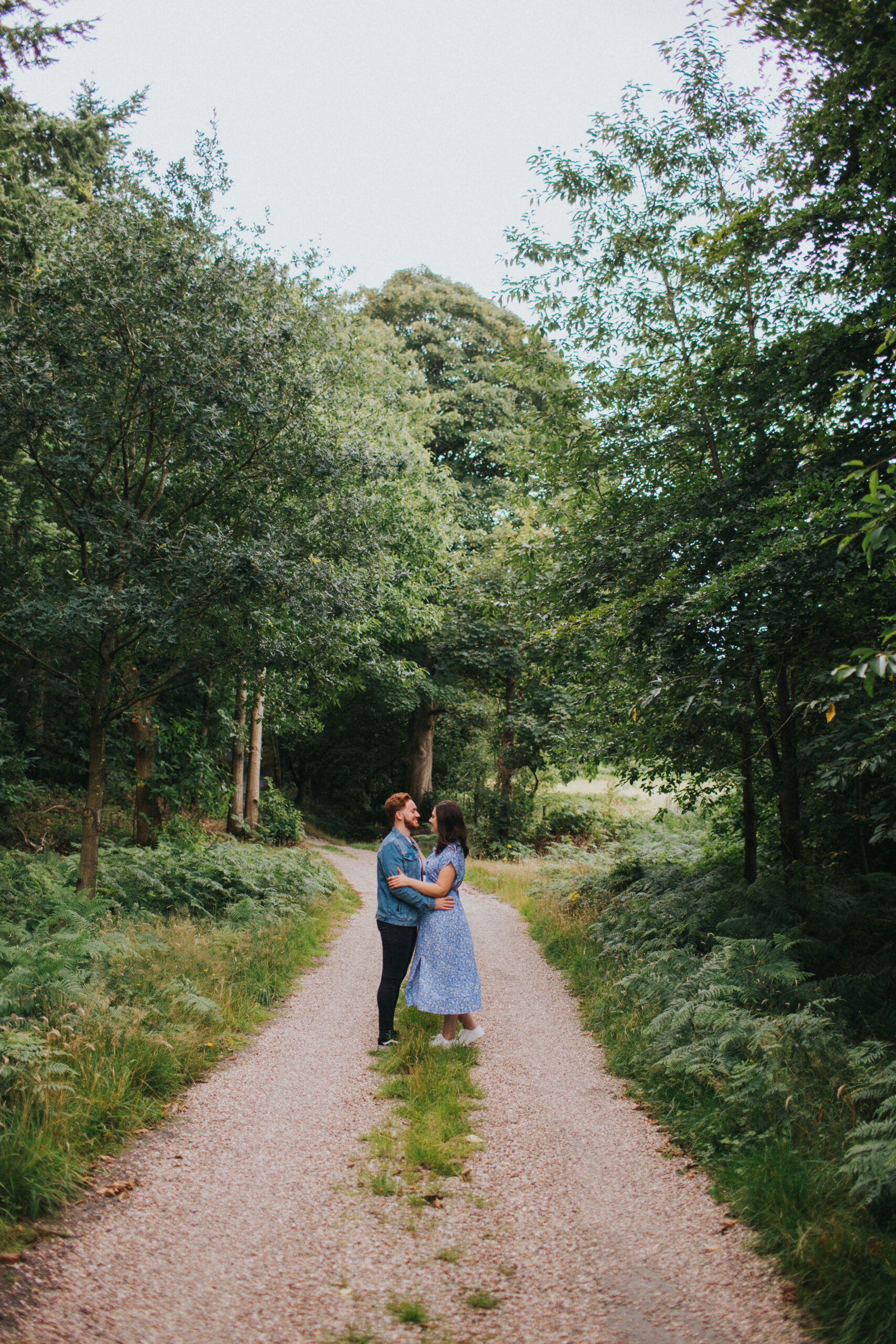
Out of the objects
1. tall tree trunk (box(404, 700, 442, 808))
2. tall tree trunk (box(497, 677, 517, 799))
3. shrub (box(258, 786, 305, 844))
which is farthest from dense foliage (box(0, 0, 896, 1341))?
tall tree trunk (box(404, 700, 442, 808))

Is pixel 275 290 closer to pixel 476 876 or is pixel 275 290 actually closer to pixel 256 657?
pixel 256 657

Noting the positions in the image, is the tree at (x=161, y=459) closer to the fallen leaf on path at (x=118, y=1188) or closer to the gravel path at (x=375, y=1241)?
the gravel path at (x=375, y=1241)

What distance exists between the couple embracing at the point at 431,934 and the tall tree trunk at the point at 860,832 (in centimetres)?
409

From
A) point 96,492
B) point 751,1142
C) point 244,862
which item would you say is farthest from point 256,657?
A: point 751,1142

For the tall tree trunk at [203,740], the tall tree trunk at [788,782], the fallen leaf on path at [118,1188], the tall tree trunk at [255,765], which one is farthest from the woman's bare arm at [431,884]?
the tall tree trunk at [255,765]

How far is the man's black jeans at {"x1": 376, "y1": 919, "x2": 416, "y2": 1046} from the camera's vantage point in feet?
19.2

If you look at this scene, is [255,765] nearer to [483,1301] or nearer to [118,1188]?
[118,1188]

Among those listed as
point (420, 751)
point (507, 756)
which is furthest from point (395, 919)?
point (420, 751)

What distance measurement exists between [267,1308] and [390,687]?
1861 centimetres

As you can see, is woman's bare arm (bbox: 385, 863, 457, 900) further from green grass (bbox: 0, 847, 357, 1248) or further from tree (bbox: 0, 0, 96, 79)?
tree (bbox: 0, 0, 96, 79)

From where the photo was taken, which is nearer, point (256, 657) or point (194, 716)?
point (256, 657)

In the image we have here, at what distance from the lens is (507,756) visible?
76.0 feet

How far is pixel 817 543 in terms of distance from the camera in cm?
511

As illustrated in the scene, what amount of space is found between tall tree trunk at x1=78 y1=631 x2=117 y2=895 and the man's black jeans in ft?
14.2
